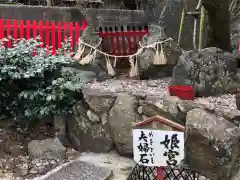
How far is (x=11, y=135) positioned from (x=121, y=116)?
1848mm

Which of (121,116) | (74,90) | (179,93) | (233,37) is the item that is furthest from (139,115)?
(233,37)

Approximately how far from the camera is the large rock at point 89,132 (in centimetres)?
514

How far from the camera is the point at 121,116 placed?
16.1ft

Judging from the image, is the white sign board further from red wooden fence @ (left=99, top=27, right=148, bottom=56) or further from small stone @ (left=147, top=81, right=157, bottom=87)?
red wooden fence @ (left=99, top=27, right=148, bottom=56)

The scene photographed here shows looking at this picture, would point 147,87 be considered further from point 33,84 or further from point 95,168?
point 33,84

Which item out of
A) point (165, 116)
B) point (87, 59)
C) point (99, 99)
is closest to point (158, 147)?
point (165, 116)

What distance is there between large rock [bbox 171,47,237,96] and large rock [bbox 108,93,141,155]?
98cm

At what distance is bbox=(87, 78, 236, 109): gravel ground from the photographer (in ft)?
15.0

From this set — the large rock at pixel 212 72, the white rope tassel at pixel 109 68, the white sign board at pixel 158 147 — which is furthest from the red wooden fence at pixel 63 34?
the white sign board at pixel 158 147

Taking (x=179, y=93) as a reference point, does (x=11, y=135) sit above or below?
below

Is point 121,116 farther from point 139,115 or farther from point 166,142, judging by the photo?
point 166,142

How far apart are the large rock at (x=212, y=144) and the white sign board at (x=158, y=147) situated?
1.67 m

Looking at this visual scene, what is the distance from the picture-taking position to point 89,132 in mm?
5230

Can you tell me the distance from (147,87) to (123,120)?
89cm
